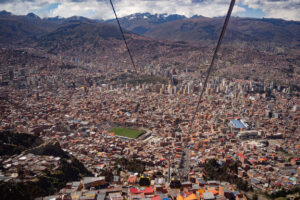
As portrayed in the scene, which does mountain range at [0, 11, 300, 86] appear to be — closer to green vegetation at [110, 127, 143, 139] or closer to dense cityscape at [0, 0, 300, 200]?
dense cityscape at [0, 0, 300, 200]

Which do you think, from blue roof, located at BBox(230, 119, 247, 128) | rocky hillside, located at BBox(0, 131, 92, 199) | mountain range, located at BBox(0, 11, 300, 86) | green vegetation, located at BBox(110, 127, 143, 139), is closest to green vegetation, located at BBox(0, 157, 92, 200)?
rocky hillside, located at BBox(0, 131, 92, 199)

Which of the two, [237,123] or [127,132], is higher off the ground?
Answer: [237,123]

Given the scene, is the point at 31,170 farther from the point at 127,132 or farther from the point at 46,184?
the point at 127,132

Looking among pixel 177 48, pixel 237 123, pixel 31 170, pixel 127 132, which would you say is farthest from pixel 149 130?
pixel 177 48

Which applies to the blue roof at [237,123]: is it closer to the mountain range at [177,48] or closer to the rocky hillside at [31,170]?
the rocky hillside at [31,170]

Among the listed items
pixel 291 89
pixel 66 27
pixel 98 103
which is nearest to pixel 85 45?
pixel 66 27

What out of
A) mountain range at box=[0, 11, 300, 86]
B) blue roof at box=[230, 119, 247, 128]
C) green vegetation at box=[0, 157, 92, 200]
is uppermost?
mountain range at box=[0, 11, 300, 86]

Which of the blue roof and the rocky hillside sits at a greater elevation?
the rocky hillside

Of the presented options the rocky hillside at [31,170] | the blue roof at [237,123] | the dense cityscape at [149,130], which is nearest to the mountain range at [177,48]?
the dense cityscape at [149,130]
